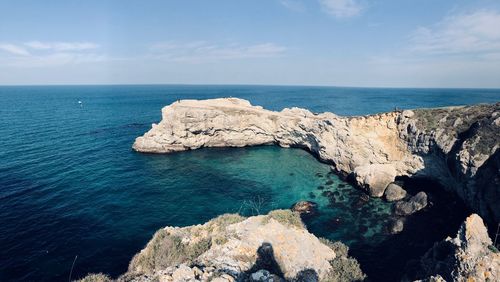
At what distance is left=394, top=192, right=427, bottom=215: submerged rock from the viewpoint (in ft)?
121

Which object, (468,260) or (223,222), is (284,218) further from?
(468,260)

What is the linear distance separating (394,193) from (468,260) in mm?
27129

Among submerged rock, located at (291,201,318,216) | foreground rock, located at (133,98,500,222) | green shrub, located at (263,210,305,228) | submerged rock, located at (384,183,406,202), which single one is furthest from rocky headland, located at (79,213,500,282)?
foreground rock, located at (133,98,500,222)

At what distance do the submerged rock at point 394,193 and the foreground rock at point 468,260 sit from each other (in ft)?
66.4

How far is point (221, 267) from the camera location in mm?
20750

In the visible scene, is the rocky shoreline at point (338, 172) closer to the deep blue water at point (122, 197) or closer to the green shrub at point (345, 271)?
the green shrub at point (345, 271)

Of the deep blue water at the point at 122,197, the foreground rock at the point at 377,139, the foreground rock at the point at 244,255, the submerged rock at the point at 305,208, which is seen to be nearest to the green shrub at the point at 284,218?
the foreground rock at the point at 244,255

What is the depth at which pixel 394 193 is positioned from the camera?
4109cm

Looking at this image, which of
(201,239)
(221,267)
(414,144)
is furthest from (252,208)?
(414,144)

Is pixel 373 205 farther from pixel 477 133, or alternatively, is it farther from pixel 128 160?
pixel 128 160

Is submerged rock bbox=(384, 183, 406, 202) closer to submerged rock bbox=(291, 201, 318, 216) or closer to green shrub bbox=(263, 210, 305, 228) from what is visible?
submerged rock bbox=(291, 201, 318, 216)

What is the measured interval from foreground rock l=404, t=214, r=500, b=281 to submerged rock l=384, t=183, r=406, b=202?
20234mm

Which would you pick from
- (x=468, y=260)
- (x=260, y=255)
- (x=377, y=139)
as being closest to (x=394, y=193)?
(x=377, y=139)

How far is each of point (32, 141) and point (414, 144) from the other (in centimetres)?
7524
